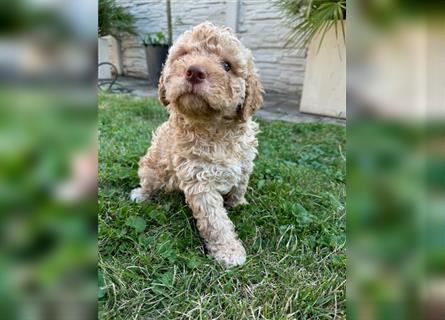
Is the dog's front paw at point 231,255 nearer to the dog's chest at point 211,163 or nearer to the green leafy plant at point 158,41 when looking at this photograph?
the dog's chest at point 211,163

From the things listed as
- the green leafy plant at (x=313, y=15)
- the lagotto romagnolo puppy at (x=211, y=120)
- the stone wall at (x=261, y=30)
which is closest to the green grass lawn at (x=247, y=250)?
the lagotto romagnolo puppy at (x=211, y=120)

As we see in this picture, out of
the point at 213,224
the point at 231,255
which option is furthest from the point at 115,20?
the point at 231,255

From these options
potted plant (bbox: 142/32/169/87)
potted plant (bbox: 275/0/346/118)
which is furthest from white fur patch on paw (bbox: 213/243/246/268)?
potted plant (bbox: 142/32/169/87)

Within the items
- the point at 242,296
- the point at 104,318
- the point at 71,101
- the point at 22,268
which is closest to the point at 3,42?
the point at 71,101

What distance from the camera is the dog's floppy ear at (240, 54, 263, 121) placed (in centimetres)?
190

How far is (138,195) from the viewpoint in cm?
223

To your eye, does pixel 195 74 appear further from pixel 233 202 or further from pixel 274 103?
pixel 274 103

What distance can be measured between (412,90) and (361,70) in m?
0.07

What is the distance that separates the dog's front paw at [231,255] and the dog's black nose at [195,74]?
739 millimetres

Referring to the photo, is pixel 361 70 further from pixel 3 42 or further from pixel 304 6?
pixel 304 6

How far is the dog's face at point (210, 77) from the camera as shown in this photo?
1.67 meters

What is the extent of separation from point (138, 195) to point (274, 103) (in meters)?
3.57

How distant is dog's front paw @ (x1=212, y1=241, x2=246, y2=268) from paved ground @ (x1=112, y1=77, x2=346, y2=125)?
8.50 feet

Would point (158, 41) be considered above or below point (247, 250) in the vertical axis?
A: above
